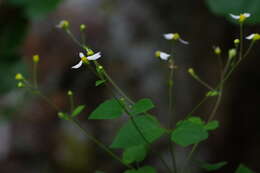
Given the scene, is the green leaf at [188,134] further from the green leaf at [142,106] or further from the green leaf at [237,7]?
the green leaf at [237,7]

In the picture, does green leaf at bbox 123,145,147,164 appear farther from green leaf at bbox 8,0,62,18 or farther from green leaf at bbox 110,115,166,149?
green leaf at bbox 8,0,62,18

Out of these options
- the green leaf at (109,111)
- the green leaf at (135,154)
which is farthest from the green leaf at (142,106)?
the green leaf at (135,154)

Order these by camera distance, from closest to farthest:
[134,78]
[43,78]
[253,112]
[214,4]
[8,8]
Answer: [214,4] < [8,8] < [253,112] < [134,78] < [43,78]

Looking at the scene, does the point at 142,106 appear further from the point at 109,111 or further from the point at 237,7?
the point at 237,7

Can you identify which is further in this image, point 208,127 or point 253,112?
point 253,112

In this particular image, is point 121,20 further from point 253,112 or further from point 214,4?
point 214,4

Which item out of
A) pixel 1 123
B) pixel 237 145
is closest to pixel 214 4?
pixel 237 145
